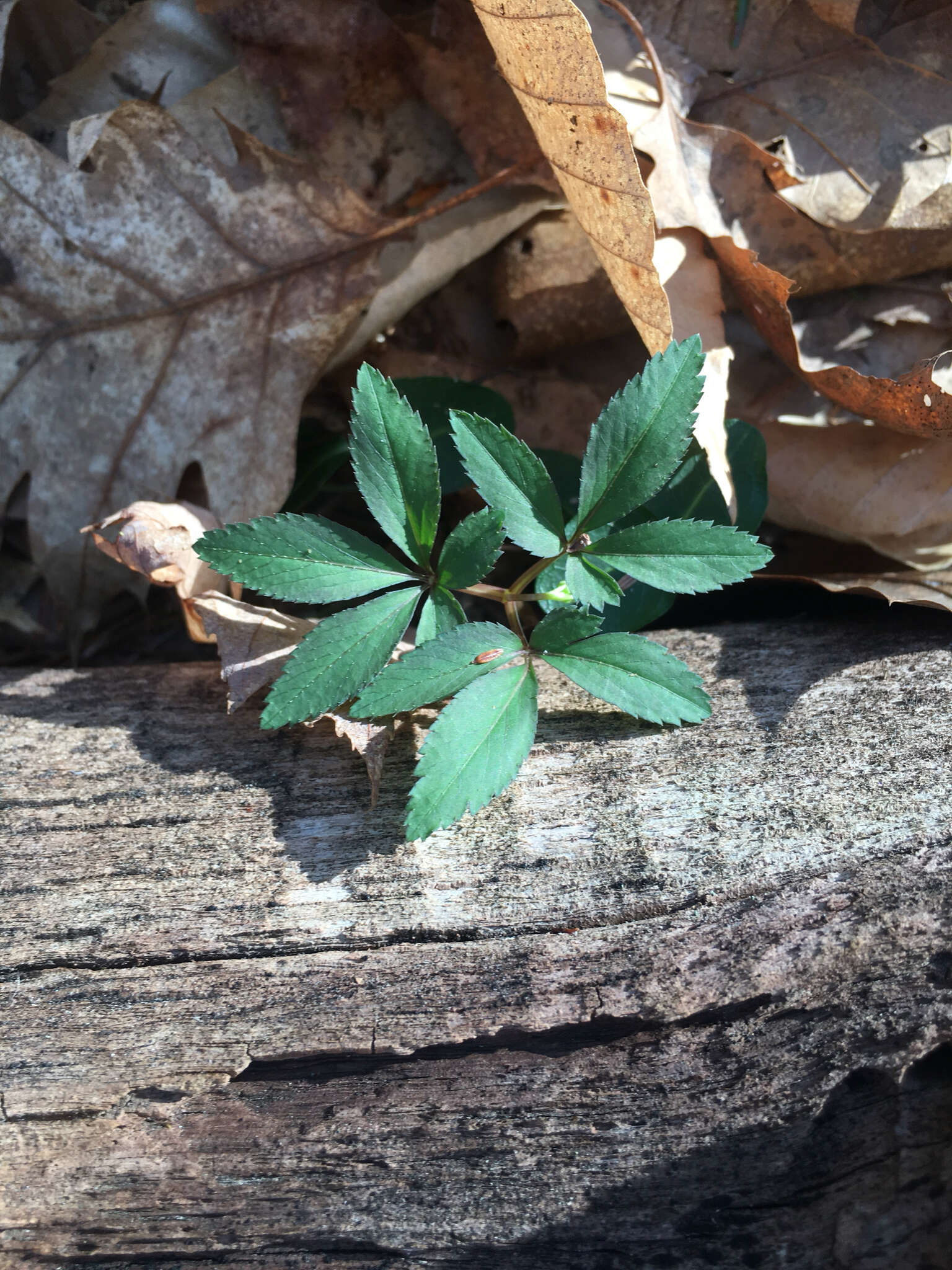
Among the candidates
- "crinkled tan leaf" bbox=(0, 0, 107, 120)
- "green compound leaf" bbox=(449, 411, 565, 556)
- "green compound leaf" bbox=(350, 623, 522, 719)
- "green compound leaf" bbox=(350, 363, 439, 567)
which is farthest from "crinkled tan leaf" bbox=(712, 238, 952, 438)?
"crinkled tan leaf" bbox=(0, 0, 107, 120)

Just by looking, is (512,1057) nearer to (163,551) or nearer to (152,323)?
(163,551)

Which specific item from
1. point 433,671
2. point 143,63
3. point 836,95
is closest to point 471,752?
point 433,671

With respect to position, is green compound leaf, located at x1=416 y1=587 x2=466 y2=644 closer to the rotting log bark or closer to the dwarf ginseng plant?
the dwarf ginseng plant

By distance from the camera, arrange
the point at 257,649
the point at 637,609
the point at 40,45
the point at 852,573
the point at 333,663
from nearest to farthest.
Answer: the point at 333,663, the point at 257,649, the point at 637,609, the point at 852,573, the point at 40,45

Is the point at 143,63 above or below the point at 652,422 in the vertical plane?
above

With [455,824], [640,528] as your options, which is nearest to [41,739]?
[455,824]

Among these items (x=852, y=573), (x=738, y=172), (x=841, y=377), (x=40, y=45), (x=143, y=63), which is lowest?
(x=852, y=573)

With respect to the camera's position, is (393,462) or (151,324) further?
(151,324)
